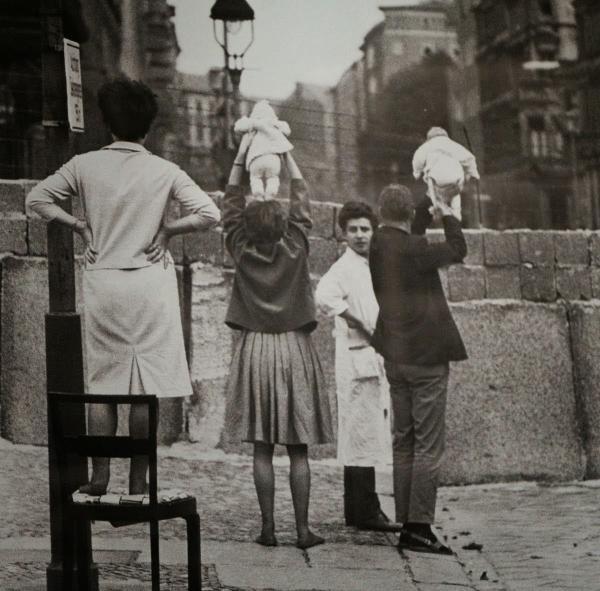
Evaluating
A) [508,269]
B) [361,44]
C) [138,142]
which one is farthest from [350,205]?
[508,269]

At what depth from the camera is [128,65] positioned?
6.06 metres

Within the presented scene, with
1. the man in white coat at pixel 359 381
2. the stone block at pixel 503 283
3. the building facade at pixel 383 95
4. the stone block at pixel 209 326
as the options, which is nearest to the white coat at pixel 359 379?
the man in white coat at pixel 359 381

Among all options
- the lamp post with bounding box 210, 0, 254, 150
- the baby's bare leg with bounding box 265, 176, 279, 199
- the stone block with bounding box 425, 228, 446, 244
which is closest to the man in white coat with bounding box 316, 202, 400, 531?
the baby's bare leg with bounding box 265, 176, 279, 199

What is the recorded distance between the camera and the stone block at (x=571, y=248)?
24.8ft

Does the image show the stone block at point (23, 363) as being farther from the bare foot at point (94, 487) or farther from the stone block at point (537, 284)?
the stone block at point (537, 284)

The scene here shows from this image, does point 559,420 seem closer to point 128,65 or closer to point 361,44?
point 361,44

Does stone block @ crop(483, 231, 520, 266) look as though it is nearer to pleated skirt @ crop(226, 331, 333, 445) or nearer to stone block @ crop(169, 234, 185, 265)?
stone block @ crop(169, 234, 185, 265)

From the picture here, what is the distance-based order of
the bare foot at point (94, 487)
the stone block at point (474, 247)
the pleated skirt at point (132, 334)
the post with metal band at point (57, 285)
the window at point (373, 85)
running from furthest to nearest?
the stone block at point (474, 247) < the window at point (373, 85) < the pleated skirt at point (132, 334) < the bare foot at point (94, 487) < the post with metal band at point (57, 285)

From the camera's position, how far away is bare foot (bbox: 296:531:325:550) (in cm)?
550

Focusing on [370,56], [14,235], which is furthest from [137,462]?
[370,56]

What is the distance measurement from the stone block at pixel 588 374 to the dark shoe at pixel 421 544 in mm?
2169

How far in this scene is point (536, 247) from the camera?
7582 mm

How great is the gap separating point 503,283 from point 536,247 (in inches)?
9.9

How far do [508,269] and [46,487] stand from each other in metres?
2.86
